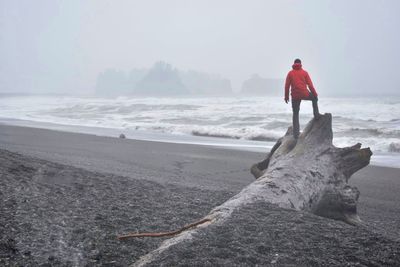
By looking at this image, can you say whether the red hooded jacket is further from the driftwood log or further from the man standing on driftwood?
the driftwood log

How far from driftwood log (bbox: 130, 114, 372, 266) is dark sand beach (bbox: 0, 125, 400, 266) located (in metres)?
0.27

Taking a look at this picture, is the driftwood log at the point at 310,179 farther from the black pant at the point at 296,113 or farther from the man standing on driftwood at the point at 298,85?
the man standing on driftwood at the point at 298,85

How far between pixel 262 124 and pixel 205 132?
161 inches

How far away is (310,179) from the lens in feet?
16.0

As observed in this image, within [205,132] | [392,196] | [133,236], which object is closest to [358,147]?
[392,196]

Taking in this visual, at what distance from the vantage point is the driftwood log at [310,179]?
4.32m

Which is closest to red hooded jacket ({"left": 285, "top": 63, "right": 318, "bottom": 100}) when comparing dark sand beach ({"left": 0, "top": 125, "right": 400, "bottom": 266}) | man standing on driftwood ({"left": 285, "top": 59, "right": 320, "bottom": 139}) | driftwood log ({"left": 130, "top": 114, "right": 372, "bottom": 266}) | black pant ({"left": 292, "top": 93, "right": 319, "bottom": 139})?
man standing on driftwood ({"left": 285, "top": 59, "right": 320, "bottom": 139})

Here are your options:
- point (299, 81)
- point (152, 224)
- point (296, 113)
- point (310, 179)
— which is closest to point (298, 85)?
point (299, 81)

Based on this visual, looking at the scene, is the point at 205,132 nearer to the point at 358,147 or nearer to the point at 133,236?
the point at 358,147

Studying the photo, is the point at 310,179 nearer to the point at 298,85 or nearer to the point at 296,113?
the point at 296,113

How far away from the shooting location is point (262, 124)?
2180 cm

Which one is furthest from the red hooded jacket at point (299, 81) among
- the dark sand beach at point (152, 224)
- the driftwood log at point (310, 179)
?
the dark sand beach at point (152, 224)

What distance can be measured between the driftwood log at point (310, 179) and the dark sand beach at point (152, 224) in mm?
272

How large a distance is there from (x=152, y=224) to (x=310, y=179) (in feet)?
6.82
